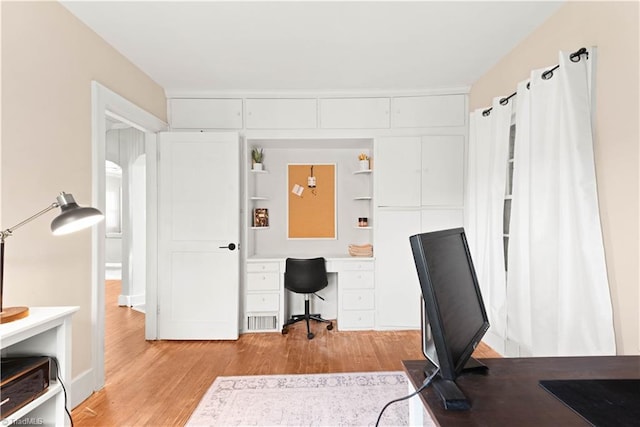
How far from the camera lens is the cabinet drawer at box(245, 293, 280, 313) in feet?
11.6

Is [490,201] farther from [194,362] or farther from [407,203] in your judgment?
[194,362]

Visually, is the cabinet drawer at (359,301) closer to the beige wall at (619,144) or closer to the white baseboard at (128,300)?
the beige wall at (619,144)

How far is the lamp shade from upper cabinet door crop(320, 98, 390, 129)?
8.17 feet

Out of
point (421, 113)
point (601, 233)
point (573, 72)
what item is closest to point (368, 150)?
point (421, 113)

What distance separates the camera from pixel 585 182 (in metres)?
1.83

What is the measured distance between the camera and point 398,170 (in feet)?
11.6

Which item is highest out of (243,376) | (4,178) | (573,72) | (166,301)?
(573,72)

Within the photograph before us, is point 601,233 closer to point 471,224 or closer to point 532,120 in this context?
point 532,120

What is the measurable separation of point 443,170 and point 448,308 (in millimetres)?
2888

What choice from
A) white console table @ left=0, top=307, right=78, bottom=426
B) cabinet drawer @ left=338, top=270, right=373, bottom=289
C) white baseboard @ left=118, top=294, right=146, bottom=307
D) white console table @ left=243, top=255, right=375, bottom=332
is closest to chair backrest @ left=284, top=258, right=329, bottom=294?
white console table @ left=243, top=255, right=375, bottom=332

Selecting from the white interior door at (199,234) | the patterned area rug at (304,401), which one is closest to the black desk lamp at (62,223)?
the patterned area rug at (304,401)

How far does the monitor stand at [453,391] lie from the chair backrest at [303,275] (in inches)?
93.4

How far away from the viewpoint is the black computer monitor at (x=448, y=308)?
32.2 inches

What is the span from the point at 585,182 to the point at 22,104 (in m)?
3.16
